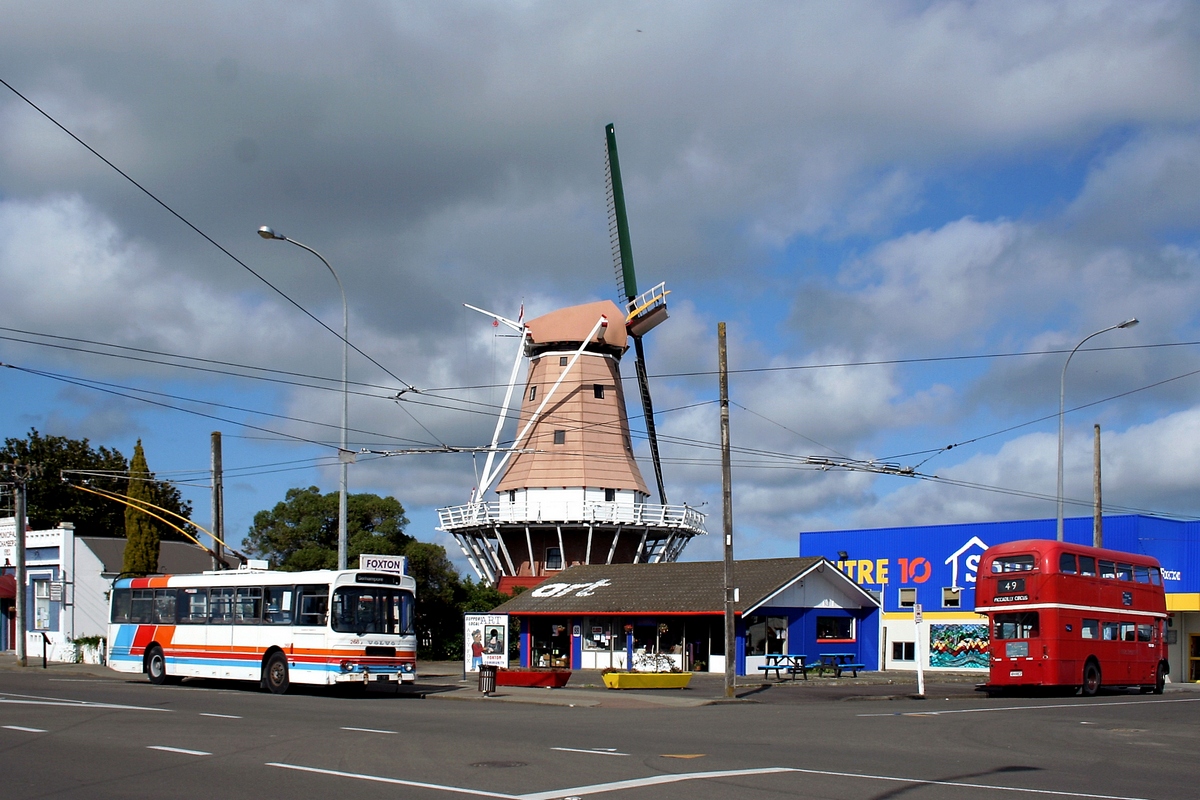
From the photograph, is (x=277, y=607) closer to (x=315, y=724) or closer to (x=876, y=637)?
(x=315, y=724)

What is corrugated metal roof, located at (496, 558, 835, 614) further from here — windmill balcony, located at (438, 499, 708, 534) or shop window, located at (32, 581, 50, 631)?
shop window, located at (32, 581, 50, 631)

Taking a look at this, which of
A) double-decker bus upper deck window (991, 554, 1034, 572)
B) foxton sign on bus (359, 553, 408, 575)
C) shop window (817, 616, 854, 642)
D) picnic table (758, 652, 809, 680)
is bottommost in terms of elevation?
picnic table (758, 652, 809, 680)

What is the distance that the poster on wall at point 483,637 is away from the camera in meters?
33.0

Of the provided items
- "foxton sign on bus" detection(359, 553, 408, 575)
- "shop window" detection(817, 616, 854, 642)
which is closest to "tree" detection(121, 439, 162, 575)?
"foxton sign on bus" detection(359, 553, 408, 575)

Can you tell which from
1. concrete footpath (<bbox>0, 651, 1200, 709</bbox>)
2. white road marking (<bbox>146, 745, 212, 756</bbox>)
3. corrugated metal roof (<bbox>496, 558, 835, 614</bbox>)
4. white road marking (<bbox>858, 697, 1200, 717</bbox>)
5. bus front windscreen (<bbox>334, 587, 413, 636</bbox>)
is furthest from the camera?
corrugated metal roof (<bbox>496, 558, 835, 614</bbox>)

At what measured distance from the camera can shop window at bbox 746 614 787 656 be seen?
133 ft

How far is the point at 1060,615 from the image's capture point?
30.6 m

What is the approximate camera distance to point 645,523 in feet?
181

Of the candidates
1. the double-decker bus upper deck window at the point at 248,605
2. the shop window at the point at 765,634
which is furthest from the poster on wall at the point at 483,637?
the shop window at the point at 765,634

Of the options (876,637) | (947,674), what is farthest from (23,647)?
(947,674)

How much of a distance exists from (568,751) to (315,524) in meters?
47.0

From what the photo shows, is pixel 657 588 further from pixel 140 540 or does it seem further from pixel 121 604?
pixel 140 540

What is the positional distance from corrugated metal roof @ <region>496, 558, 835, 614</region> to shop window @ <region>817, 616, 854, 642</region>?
2687 mm

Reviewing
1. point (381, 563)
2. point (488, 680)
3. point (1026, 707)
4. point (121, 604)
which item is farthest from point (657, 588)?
point (121, 604)
